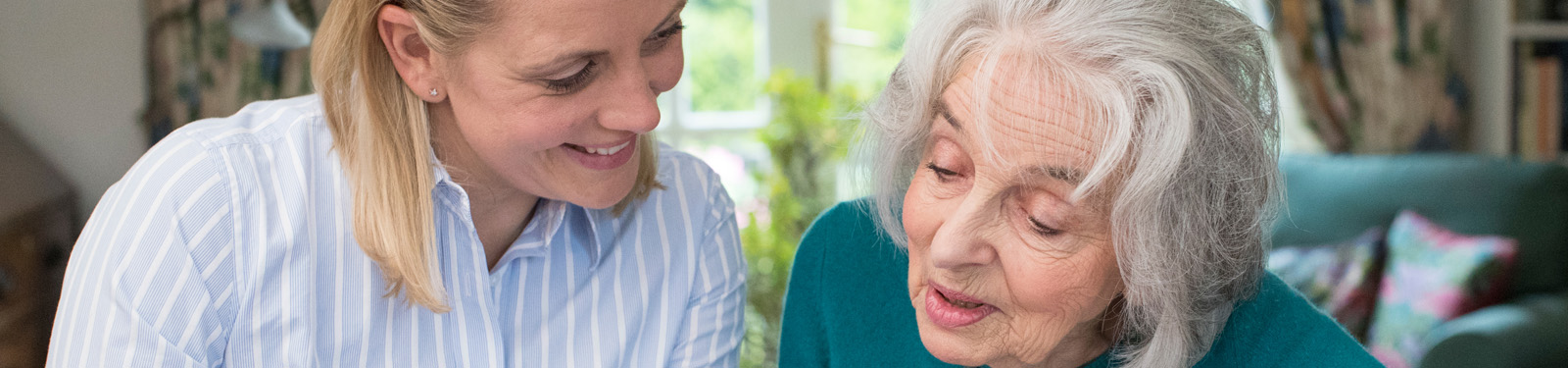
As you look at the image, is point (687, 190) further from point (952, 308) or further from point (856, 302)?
point (952, 308)

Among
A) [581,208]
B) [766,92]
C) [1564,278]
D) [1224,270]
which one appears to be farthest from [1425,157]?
[581,208]

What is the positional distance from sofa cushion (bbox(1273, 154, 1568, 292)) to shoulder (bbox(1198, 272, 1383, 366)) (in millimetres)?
1475

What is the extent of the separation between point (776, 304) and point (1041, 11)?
2423 mm

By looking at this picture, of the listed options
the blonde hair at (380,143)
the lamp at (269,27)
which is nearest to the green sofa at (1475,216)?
the blonde hair at (380,143)

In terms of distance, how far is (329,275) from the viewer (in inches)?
45.1

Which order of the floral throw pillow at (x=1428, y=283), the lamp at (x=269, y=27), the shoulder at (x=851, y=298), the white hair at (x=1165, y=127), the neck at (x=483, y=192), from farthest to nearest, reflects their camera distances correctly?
1. the lamp at (x=269, y=27)
2. the floral throw pillow at (x=1428, y=283)
3. the shoulder at (x=851, y=298)
4. the neck at (x=483, y=192)
5. the white hair at (x=1165, y=127)

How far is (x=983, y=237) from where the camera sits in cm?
99

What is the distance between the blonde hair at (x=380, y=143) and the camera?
3.69ft

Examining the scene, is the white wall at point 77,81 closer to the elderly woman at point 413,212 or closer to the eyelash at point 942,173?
the elderly woman at point 413,212

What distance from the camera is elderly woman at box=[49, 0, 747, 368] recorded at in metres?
1.03

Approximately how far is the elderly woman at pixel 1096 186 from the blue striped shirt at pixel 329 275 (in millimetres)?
389

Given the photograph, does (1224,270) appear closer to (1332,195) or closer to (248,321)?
(248,321)

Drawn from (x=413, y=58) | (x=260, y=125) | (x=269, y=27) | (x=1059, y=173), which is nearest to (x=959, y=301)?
(x=1059, y=173)

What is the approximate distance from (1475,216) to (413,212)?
9.31 feet
